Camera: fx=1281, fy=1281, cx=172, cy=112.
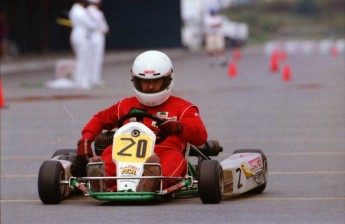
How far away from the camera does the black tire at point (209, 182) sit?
10.1 metres

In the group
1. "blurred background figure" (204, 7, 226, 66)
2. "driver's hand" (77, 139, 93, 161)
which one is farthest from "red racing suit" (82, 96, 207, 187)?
A: "blurred background figure" (204, 7, 226, 66)

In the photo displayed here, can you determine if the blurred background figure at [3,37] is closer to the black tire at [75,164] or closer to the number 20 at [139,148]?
the black tire at [75,164]

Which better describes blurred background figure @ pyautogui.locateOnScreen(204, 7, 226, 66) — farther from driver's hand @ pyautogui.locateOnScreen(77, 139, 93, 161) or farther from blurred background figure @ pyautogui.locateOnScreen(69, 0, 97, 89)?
driver's hand @ pyautogui.locateOnScreen(77, 139, 93, 161)

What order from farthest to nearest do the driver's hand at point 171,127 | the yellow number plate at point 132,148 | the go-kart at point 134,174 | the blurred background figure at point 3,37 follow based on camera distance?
1. the blurred background figure at point 3,37
2. the driver's hand at point 171,127
3. the yellow number plate at point 132,148
4. the go-kart at point 134,174

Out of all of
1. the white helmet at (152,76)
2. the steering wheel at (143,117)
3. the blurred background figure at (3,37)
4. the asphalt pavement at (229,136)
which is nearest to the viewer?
the asphalt pavement at (229,136)

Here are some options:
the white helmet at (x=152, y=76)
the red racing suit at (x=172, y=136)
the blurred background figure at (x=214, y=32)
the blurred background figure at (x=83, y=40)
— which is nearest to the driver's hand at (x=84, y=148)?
the red racing suit at (x=172, y=136)

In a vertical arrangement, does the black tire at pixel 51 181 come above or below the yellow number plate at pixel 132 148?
below

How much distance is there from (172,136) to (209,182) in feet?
2.69

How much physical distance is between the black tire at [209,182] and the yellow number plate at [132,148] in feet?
1.52

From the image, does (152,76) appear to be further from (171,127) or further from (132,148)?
(132,148)

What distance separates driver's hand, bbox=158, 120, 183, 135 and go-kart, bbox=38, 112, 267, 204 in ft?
0.33

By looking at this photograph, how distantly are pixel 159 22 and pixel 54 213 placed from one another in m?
56.5

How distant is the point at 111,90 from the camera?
97.5ft

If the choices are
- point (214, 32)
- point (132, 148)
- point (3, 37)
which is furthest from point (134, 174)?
point (3, 37)
